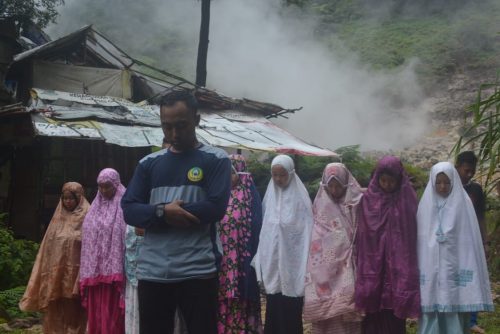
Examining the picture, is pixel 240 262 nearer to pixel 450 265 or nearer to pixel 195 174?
pixel 450 265

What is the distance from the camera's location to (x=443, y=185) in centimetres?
326

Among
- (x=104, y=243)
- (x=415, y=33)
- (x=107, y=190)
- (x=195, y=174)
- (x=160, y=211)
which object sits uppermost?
(x=415, y=33)

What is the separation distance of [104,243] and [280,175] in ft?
4.77

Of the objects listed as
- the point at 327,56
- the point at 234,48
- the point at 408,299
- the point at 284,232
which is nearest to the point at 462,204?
the point at 408,299

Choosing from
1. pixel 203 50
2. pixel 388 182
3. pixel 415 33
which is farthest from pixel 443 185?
pixel 415 33

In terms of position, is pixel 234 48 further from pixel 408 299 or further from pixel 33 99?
pixel 408 299

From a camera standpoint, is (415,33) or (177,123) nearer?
(177,123)

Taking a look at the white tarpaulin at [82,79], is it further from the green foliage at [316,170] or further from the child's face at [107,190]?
the child's face at [107,190]

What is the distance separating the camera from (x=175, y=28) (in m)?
27.5

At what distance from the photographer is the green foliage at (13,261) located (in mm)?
6352

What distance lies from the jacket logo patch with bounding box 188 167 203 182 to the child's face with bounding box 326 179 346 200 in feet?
4.77

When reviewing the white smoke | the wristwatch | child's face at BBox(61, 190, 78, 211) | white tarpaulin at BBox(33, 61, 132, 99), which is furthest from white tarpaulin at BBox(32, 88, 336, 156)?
the white smoke

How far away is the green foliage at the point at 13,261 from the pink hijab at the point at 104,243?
271 centimetres

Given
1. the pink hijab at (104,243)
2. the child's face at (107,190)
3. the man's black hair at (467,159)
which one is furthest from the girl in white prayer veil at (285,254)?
the man's black hair at (467,159)
